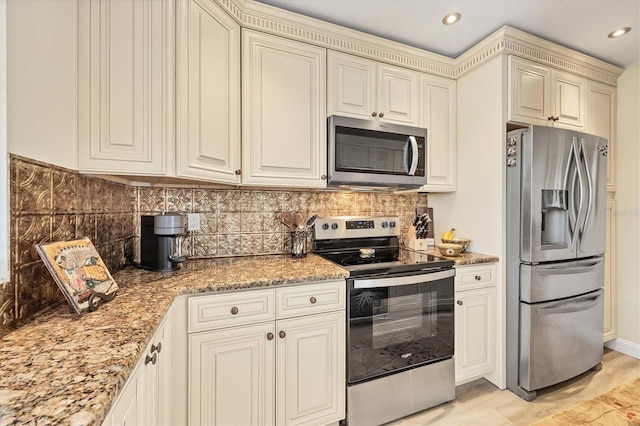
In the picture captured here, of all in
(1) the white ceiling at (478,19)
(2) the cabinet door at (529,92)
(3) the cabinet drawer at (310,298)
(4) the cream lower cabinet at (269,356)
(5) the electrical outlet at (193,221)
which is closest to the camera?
(4) the cream lower cabinet at (269,356)

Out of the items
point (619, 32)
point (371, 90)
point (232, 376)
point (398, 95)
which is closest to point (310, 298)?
point (232, 376)

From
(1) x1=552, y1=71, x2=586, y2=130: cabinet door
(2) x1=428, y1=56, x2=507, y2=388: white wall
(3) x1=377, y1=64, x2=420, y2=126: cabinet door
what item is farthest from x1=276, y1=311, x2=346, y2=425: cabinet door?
(1) x1=552, y1=71, x2=586, y2=130: cabinet door

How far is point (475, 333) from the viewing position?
1957 millimetres

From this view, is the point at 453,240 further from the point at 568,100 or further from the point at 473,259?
the point at 568,100

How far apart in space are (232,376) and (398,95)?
2.04 m

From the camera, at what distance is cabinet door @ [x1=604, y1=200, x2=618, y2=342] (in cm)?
246

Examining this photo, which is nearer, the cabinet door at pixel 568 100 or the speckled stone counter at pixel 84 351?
the speckled stone counter at pixel 84 351

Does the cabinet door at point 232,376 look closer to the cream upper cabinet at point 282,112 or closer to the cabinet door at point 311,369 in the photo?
the cabinet door at point 311,369

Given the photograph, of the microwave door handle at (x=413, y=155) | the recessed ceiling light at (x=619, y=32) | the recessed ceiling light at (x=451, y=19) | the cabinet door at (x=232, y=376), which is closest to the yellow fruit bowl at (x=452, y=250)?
the microwave door handle at (x=413, y=155)

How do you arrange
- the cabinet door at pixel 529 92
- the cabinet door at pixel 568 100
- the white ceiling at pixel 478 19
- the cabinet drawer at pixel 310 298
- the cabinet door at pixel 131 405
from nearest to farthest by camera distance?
the cabinet door at pixel 131 405 < the cabinet drawer at pixel 310 298 < the white ceiling at pixel 478 19 < the cabinet door at pixel 529 92 < the cabinet door at pixel 568 100

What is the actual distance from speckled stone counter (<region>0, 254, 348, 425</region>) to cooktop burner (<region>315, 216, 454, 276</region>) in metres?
0.73

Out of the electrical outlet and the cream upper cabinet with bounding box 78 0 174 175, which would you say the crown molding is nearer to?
the cream upper cabinet with bounding box 78 0 174 175

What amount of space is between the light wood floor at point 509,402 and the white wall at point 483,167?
15cm

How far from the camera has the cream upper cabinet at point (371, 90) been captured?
6.22 ft
